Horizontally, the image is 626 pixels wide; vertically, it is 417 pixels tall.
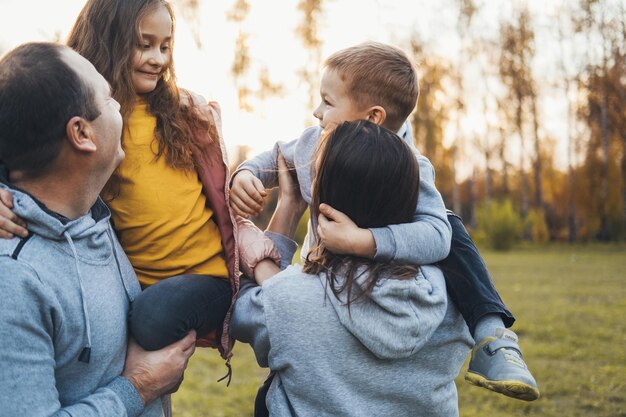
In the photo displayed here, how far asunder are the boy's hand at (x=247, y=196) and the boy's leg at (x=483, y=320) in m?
0.66

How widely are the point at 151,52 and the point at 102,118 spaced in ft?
2.07

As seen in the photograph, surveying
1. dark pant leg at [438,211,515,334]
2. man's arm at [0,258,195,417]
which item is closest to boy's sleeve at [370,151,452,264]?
dark pant leg at [438,211,515,334]

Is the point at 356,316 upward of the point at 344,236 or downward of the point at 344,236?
downward

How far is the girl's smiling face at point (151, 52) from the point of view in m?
2.25

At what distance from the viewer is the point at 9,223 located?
5.19 feet

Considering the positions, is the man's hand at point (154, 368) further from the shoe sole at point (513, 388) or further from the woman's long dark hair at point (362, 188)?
the shoe sole at point (513, 388)

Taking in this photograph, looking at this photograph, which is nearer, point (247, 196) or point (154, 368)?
point (154, 368)

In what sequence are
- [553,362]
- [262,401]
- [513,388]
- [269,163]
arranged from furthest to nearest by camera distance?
1. [553,362]
2. [269,163]
3. [262,401]
4. [513,388]

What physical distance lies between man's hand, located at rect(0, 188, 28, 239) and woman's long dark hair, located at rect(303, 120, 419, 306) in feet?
2.45

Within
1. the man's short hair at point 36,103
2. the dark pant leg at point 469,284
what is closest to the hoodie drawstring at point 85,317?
the man's short hair at point 36,103

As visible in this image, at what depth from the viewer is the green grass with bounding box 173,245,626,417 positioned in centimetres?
522

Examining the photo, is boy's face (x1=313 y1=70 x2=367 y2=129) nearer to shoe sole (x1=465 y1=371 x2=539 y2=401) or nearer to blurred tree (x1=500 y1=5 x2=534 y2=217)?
shoe sole (x1=465 y1=371 x2=539 y2=401)

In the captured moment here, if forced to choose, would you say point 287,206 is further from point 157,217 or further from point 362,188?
A: point 362,188

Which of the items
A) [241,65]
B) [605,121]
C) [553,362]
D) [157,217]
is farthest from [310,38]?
[157,217]
